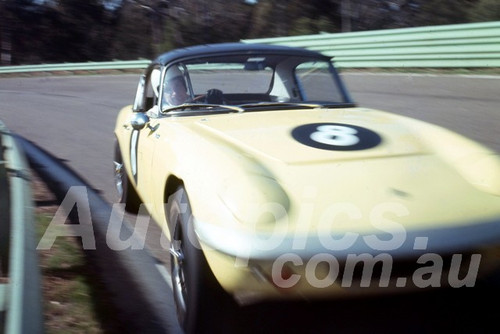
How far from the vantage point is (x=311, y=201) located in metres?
2.99

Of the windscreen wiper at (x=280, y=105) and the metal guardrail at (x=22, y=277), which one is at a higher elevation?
the windscreen wiper at (x=280, y=105)

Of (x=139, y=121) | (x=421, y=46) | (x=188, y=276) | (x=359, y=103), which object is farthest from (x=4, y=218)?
(x=421, y=46)

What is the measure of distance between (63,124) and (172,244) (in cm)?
932

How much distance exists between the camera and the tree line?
44469mm

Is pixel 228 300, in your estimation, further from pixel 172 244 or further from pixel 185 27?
pixel 185 27

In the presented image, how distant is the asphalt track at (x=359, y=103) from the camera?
9.30ft

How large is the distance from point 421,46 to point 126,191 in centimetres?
1151

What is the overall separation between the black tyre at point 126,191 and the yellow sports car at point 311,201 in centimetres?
85

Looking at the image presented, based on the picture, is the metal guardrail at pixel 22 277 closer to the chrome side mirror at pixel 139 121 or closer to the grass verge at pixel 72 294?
the grass verge at pixel 72 294

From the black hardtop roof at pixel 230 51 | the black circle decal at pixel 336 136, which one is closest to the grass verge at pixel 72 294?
the black circle decal at pixel 336 136

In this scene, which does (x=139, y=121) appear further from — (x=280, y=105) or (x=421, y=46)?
(x=421, y=46)

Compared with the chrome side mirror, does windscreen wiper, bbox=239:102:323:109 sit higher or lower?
higher

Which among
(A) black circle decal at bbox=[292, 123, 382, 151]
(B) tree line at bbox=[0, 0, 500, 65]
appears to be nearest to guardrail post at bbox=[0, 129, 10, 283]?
(A) black circle decal at bbox=[292, 123, 382, 151]

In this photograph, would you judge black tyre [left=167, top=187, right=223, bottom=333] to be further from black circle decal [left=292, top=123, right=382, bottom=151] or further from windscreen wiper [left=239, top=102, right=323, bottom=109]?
windscreen wiper [left=239, top=102, right=323, bottom=109]
